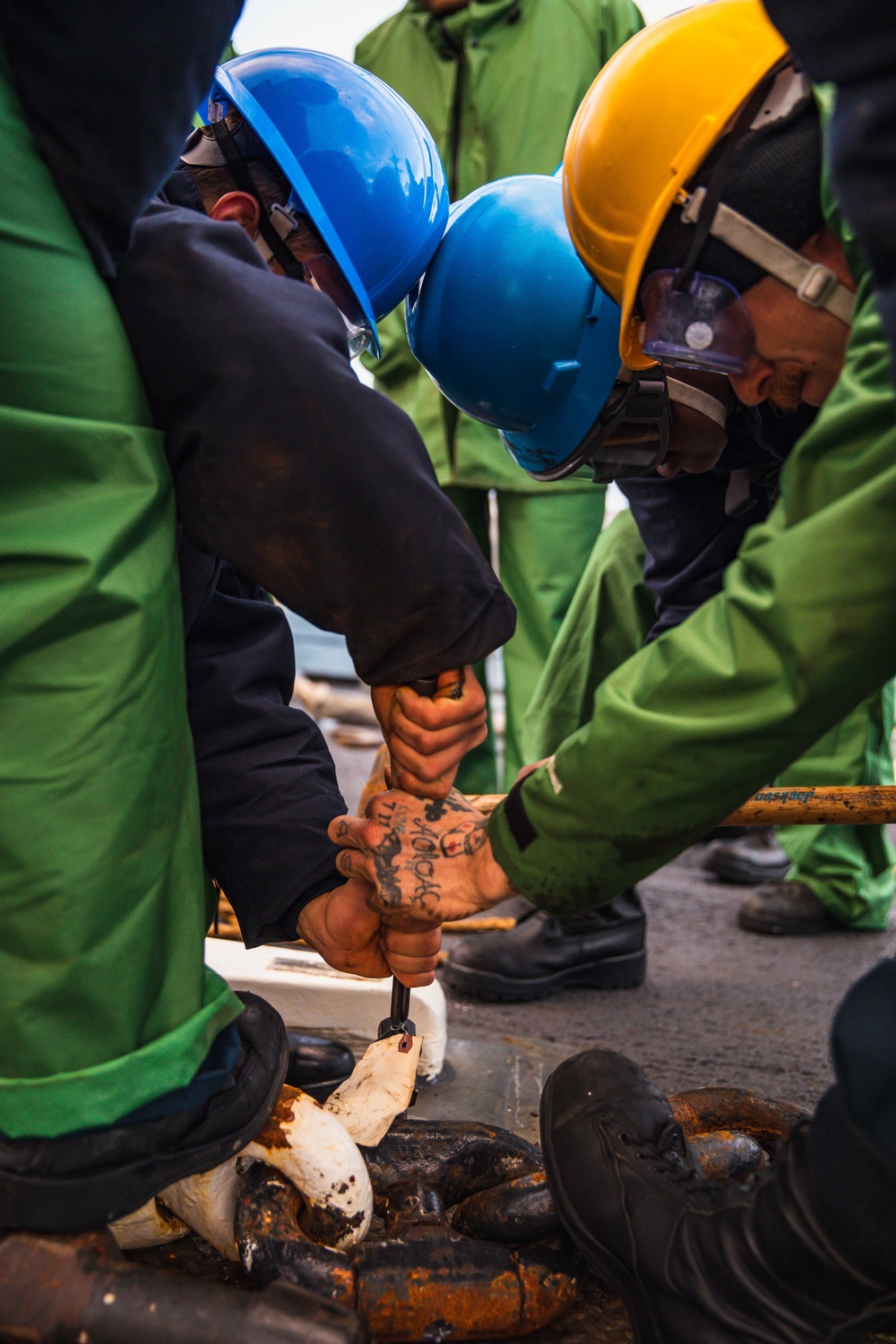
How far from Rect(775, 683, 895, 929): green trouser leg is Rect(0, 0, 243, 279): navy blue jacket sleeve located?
2124mm

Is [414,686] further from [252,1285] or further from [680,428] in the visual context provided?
[680,428]

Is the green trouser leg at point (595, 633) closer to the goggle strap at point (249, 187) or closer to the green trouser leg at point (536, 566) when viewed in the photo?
the green trouser leg at point (536, 566)

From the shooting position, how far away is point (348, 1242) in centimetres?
130

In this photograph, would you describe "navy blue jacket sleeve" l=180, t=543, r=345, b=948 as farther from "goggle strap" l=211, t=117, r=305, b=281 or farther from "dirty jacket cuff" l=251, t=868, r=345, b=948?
"goggle strap" l=211, t=117, r=305, b=281

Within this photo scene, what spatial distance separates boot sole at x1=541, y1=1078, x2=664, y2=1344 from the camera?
1.21 m

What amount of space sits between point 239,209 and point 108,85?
2.65 feet

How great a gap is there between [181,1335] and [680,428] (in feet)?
5.43

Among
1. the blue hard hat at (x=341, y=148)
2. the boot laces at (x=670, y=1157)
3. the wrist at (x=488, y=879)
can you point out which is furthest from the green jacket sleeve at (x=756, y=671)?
the blue hard hat at (x=341, y=148)

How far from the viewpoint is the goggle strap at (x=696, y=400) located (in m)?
2.03

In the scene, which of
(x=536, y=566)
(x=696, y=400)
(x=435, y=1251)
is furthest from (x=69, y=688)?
(x=536, y=566)

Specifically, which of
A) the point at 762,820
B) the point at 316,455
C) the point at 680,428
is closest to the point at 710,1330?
the point at 762,820

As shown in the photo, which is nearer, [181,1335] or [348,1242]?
[181,1335]

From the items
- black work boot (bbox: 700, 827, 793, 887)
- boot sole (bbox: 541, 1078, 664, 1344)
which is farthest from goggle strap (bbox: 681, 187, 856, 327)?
black work boot (bbox: 700, 827, 793, 887)

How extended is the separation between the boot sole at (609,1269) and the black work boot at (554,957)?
1169mm
